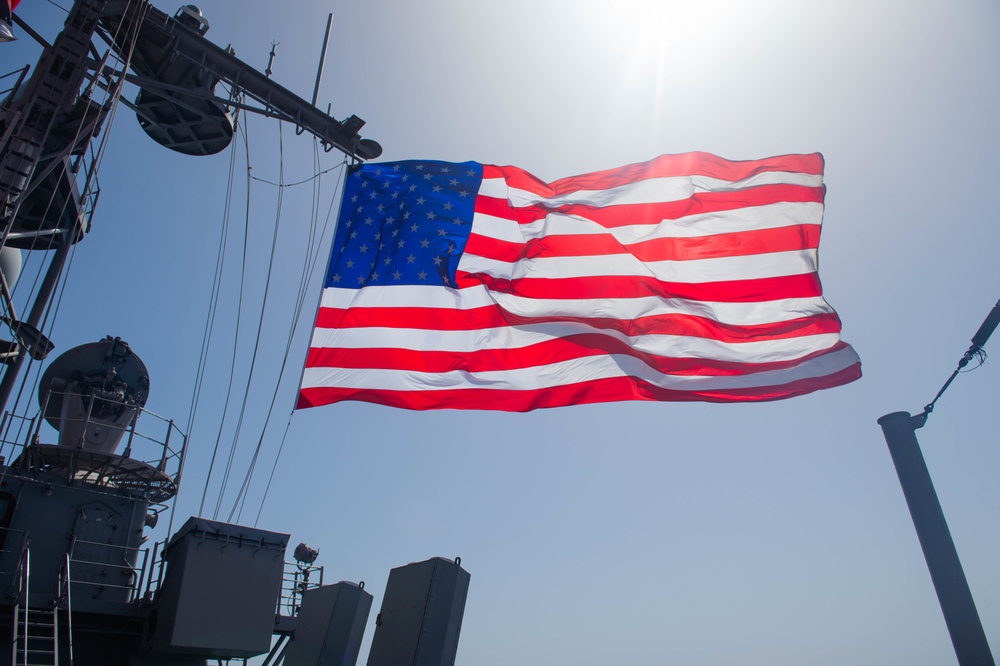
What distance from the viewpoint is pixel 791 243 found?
754 centimetres

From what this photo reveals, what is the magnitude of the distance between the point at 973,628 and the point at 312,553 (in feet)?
35.4

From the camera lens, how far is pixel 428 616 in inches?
274

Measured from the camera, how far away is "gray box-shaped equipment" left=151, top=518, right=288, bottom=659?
27.3ft

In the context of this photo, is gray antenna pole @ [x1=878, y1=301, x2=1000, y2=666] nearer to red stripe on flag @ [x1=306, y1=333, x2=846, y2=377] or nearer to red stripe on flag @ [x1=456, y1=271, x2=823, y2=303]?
red stripe on flag @ [x1=306, y1=333, x2=846, y2=377]

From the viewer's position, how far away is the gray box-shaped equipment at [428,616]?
6.87m

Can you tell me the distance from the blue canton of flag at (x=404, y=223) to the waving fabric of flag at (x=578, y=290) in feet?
0.06

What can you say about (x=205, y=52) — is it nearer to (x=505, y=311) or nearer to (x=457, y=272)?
(x=457, y=272)

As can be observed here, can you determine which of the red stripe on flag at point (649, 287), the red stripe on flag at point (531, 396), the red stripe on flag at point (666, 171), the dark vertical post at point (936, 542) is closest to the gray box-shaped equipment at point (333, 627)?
the red stripe on flag at point (531, 396)

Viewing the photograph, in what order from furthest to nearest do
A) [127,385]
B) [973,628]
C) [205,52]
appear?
[127,385] < [205,52] < [973,628]

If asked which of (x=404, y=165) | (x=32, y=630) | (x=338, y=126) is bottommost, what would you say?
(x=32, y=630)

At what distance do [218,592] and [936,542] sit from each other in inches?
316

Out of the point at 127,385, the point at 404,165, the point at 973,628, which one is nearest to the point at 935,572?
the point at 973,628

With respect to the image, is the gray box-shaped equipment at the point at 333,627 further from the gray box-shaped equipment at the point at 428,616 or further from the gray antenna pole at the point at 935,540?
the gray antenna pole at the point at 935,540

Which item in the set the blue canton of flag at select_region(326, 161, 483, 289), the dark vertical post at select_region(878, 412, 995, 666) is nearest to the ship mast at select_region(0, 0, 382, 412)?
the blue canton of flag at select_region(326, 161, 483, 289)
